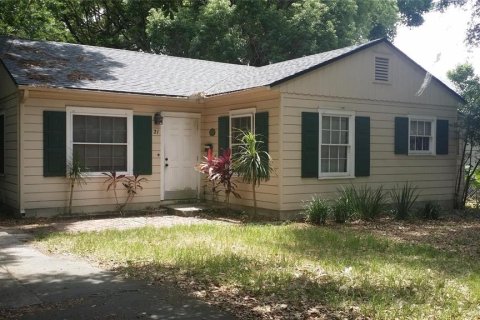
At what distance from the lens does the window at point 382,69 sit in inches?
500

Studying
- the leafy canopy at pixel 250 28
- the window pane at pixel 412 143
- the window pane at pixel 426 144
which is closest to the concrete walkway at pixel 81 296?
the window pane at pixel 412 143

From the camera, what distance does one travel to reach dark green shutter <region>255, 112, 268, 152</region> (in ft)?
37.6

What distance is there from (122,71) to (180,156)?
2703mm

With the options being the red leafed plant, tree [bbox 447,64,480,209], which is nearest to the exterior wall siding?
tree [bbox 447,64,480,209]

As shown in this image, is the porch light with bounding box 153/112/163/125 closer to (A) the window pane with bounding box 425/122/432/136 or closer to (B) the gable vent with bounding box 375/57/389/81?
(B) the gable vent with bounding box 375/57/389/81

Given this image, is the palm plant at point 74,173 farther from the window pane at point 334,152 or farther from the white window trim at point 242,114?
the window pane at point 334,152

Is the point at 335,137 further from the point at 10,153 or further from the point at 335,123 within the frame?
the point at 10,153

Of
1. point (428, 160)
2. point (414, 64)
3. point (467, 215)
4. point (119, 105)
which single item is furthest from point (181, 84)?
point (467, 215)

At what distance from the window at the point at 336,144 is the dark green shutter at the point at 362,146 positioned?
0.15m

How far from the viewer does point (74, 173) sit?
11.1 meters

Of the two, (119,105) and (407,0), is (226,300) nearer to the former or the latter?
(119,105)

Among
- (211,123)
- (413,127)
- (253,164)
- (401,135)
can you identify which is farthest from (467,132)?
(211,123)

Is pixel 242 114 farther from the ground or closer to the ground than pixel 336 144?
farther from the ground

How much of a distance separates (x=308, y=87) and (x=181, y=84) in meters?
3.73
